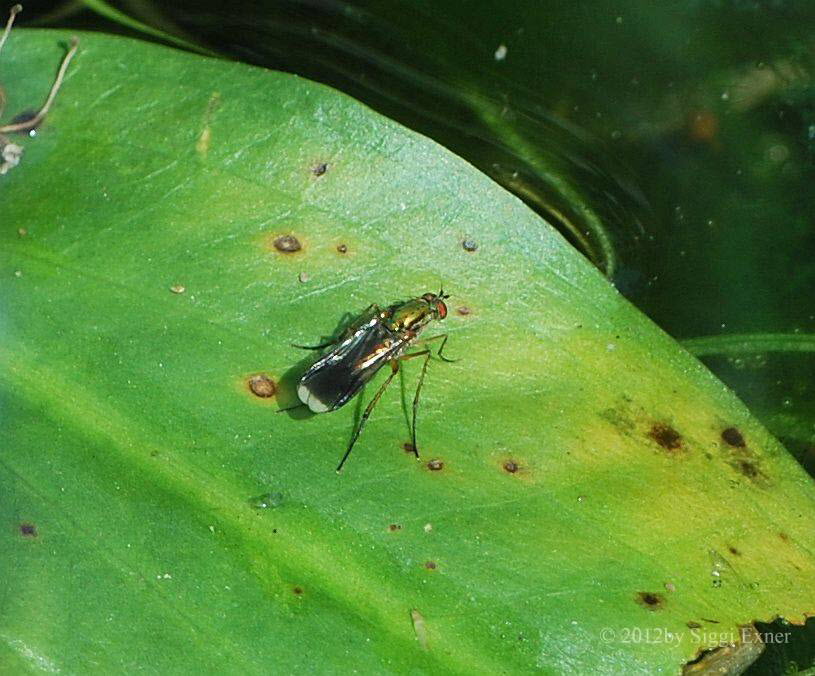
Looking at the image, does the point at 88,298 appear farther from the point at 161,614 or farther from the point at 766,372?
the point at 766,372

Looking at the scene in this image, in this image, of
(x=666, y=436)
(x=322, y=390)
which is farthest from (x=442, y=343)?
(x=666, y=436)

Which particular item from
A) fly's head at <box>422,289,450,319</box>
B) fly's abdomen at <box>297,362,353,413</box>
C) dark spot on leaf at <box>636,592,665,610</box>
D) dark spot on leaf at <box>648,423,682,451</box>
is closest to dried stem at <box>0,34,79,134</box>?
fly's abdomen at <box>297,362,353,413</box>

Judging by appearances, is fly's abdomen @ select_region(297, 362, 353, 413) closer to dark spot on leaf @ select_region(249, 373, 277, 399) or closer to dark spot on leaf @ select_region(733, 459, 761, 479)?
dark spot on leaf @ select_region(249, 373, 277, 399)

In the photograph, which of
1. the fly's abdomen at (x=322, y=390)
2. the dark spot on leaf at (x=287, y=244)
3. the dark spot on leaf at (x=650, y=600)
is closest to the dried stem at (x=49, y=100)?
the dark spot on leaf at (x=287, y=244)

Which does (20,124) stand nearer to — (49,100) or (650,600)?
(49,100)

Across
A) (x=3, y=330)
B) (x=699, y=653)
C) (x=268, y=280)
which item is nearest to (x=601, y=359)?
(x=699, y=653)

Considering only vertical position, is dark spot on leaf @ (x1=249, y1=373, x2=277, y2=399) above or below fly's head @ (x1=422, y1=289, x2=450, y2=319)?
below
